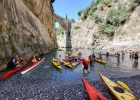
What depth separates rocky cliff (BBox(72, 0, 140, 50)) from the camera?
63.0 m

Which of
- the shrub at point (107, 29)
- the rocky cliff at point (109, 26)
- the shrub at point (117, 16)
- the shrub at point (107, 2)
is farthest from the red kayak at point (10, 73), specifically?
the shrub at point (107, 2)

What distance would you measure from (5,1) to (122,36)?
47308mm

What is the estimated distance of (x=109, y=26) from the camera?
252ft

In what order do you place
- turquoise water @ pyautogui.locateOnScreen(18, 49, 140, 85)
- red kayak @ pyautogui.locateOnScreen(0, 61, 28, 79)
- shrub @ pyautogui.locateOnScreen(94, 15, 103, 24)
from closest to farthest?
red kayak @ pyautogui.locateOnScreen(0, 61, 28, 79) < turquoise water @ pyautogui.locateOnScreen(18, 49, 140, 85) < shrub @ pyautogui.locateOnScreen(94, 15, 103, 24)

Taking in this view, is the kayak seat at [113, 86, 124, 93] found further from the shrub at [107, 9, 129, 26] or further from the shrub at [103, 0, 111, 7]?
the shrub at [103, 0, 111, 7]

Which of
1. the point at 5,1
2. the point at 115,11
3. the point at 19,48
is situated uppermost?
the point at 115,11

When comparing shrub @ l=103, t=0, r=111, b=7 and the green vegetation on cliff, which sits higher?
shrub @ l=103, t=0, r=111, b=7

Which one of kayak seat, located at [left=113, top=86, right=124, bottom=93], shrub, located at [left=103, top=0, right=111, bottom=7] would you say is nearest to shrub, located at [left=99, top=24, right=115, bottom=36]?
shrub, located at [left=103, top=0, right=111, bottom=7]

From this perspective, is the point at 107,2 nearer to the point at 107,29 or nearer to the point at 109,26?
the point at 109,26

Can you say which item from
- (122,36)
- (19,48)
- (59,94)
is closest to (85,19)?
(122,36)

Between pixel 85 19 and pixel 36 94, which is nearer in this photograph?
pixel 36 94

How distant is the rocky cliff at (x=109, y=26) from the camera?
63.0 m

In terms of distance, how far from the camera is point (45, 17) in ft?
205

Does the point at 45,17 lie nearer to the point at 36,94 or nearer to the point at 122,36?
the point at 122,36
